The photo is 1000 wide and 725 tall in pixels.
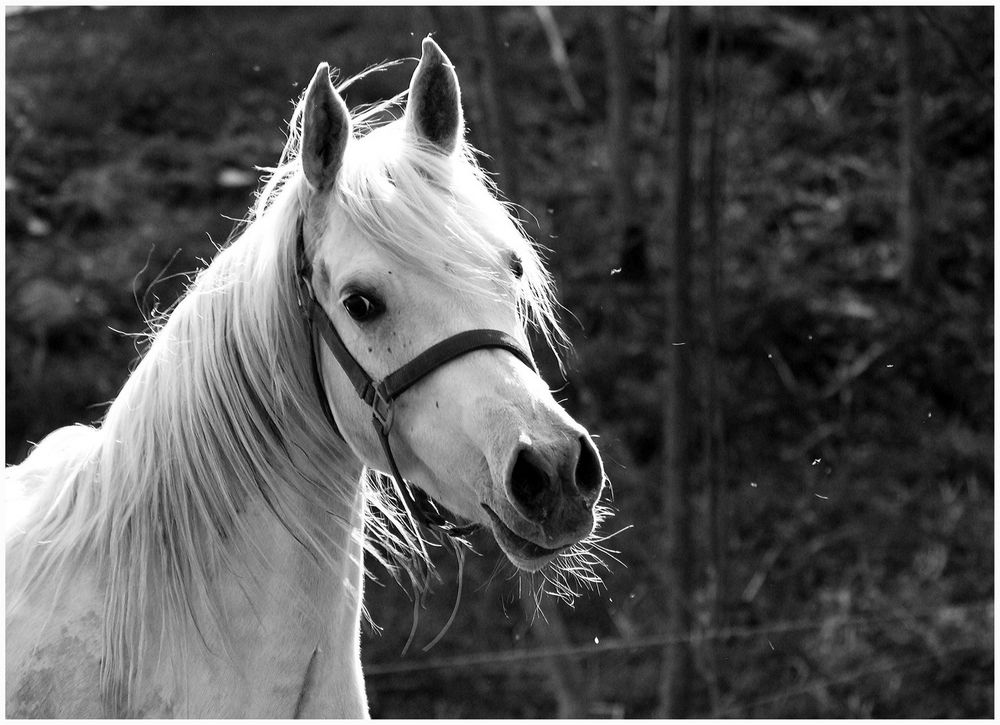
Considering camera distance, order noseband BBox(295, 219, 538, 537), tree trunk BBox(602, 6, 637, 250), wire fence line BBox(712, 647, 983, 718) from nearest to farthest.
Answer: noseband BBox(295, 219, 538, 537), wire fence line BBox(712, 647, 983, 718), tree trunk BBox(602, 6, 637, 250)

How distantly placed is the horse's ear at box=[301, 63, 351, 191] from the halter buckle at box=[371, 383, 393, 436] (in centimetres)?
40

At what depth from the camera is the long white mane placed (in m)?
1.93

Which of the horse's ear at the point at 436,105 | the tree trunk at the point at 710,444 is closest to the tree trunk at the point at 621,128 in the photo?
the tree trunk at the point at 710,444

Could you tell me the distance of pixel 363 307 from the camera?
190cm

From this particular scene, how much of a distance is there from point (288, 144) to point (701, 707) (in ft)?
17.2

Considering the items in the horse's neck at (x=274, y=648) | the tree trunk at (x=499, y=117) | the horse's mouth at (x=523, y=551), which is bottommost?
the tree trunk at (x=499, y=117)

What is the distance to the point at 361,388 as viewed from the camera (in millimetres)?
1920

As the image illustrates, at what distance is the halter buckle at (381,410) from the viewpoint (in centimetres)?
188

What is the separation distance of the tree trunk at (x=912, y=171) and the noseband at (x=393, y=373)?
721cm

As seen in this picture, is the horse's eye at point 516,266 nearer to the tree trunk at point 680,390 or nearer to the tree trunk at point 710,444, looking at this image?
the tree trunk at point 710,444

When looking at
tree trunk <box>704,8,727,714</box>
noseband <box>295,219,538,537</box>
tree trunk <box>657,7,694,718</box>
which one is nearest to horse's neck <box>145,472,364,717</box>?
noseband <box>295,219,538,537</box>

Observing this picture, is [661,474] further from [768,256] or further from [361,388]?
[361,388]

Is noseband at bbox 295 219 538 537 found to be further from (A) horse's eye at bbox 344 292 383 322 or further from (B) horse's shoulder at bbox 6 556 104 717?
(B) horse's shoulder at bbox 6 556 104 717

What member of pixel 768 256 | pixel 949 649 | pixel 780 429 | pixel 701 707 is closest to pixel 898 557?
pixel 949 649
